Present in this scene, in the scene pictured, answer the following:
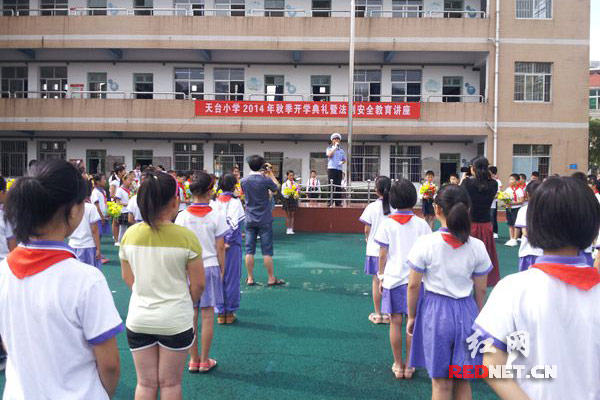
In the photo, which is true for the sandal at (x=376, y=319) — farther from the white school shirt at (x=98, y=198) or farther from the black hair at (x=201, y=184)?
the white school shirt at (x=98, y=198)

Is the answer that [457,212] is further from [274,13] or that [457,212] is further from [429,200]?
[274,13]

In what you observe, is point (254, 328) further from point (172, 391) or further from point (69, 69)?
point (69, 69)

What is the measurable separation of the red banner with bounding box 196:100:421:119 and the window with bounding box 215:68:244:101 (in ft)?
5.41

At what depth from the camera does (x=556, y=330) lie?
1.60 meters

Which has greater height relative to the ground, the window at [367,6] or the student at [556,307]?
the window at [367,6]


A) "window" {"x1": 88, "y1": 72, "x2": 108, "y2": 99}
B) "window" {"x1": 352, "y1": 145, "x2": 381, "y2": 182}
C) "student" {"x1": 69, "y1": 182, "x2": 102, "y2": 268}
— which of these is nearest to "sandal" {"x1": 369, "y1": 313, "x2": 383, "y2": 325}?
"student" {"x1": 69, "y1": 182, "x2": 102, "y2": 268}

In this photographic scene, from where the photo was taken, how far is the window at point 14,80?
22172 mm

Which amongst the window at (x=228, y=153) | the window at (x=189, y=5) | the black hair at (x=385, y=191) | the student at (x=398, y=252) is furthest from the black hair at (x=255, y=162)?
the window at (x=189, y=5)

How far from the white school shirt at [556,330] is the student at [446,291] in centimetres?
133

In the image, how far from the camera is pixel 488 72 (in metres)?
20.0

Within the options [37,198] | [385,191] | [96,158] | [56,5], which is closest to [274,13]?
[56,5]

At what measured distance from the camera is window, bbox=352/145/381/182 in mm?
21922

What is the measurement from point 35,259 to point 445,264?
2.27 m

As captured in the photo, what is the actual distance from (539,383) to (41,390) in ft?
5.62
